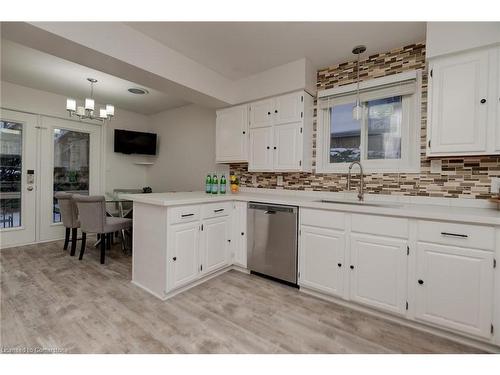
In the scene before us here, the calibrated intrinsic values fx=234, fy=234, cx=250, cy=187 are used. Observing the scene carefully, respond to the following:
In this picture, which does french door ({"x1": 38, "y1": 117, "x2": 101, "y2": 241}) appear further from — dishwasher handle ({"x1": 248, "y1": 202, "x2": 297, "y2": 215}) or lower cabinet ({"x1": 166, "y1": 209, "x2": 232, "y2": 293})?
dishwasher handle ({"x1": 248, "y1": 202, "x2": 297, "y2": 215})

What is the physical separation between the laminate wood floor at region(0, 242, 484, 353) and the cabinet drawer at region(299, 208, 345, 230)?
2.26 feet

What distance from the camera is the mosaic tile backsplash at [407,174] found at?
1.94m

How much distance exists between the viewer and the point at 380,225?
6.02 feet

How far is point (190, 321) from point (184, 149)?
3.19 meters

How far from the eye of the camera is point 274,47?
2.35 metres

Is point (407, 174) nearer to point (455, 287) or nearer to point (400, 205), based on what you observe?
point (400, 205)

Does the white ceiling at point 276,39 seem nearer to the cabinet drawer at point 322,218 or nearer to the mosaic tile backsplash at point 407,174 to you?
the mosaic tile backsplash at point 407,174

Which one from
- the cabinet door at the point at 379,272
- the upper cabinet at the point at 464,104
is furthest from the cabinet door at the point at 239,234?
the upper cabinet at the point at 464,104

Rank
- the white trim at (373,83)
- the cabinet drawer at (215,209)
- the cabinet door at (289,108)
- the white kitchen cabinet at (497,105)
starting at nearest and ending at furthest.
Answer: the white kitchen cabinet at (497,105) < the white trim at (373,83) < the cabinet drawer at (215,209) < the cabinet door at (289,108)

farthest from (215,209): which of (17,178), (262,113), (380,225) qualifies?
(17,178)

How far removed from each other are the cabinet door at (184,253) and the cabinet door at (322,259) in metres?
1.04

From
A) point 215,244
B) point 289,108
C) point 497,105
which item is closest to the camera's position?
point 497,105
